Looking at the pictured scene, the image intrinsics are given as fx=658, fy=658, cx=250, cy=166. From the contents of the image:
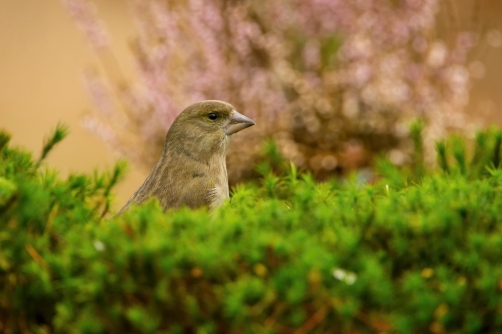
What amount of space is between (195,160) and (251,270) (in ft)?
5.65

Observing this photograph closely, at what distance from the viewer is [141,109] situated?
14.0 feet

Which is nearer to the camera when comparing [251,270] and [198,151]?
[251,270]

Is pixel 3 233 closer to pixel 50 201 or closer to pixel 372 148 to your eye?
pixel 50 201

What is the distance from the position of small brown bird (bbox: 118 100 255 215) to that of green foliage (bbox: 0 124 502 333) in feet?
3.87

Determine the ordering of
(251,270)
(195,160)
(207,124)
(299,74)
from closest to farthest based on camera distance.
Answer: (251,270)
(195,160)
(207,124)
(299,74)

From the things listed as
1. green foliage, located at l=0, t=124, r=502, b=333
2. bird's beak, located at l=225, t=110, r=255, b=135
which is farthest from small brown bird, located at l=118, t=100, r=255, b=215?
green foliage, located at l=0, t=124, r=502, b=333

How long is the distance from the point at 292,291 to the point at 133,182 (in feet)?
16.8

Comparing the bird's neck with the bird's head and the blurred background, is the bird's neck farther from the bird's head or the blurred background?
the blurred background

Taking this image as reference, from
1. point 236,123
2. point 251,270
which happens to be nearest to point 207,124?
point 236,123

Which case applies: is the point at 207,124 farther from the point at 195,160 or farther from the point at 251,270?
the point at 251,270

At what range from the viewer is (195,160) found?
2680 millimetres

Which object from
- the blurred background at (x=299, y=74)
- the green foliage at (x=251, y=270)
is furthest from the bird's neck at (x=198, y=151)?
the green foliage at (x=251, y=270)

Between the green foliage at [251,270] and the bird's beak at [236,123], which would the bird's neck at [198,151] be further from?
the green foliage at [251,270]

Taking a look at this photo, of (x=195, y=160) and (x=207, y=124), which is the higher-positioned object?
(x=207, y=124)
